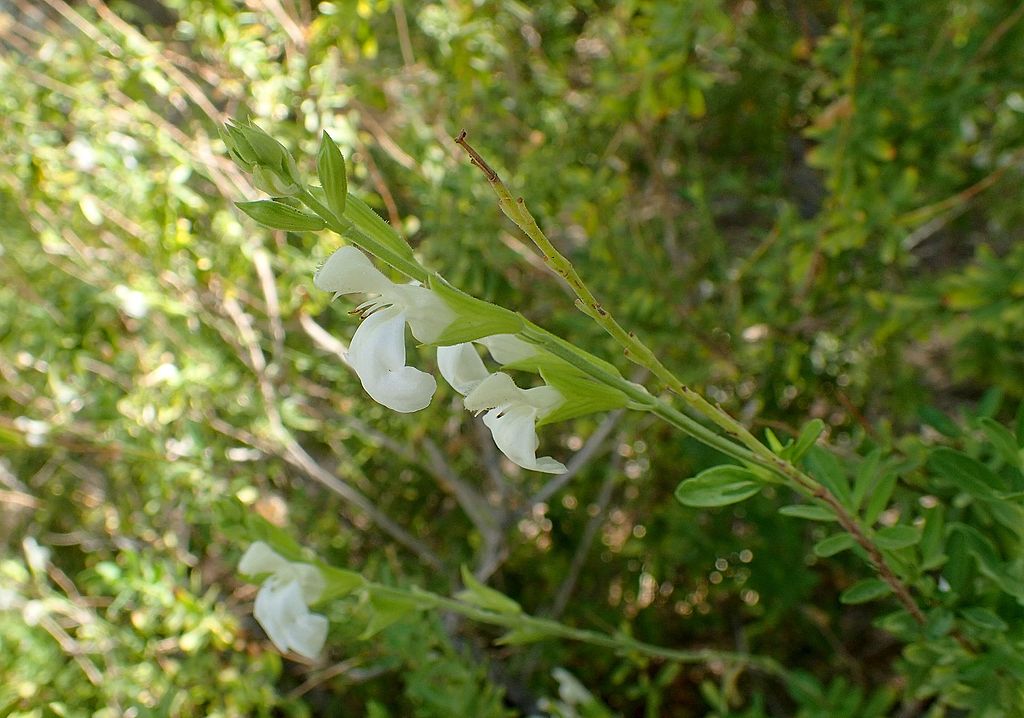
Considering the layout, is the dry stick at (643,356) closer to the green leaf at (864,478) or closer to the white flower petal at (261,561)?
the green leaf at (864,478)

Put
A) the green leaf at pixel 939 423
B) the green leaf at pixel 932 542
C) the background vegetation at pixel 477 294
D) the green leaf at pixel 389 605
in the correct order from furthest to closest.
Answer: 1. the background vegetation at pixel 477 294
2. the green leaf at pixel 939 423
3. the green leaf at pixel 389 605
4. the green leaf at pixel 932 542

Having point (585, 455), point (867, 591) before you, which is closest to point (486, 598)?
point (867, 591)

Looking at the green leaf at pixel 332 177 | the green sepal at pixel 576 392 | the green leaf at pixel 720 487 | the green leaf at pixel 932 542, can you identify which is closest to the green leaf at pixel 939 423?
the green leaf at pixel 932 542

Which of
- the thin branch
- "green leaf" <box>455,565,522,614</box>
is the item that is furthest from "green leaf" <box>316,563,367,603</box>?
the thin branch

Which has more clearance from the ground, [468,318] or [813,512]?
[468,318]

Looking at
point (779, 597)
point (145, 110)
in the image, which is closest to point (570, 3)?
point (145, 110)

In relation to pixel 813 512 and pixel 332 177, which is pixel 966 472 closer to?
pixel 813 512
